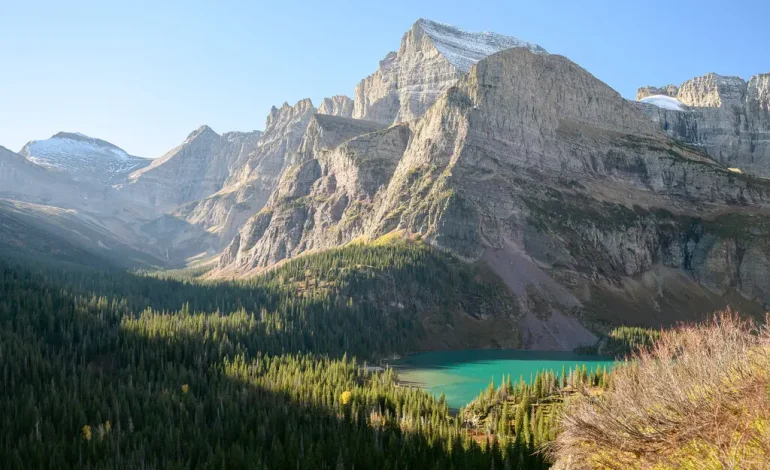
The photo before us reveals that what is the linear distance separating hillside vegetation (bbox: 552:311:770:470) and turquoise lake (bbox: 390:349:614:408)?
6134 centimetres

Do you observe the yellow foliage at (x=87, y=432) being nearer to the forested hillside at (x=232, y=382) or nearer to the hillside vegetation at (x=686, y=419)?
the forested hillside at (x=232, y=382)

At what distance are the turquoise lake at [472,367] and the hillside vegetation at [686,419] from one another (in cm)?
6134

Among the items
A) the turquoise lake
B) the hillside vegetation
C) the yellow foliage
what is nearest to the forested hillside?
the yellow foliage

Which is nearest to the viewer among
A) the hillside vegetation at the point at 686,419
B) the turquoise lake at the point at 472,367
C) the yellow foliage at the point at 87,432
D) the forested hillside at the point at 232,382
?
the hillside vegetation at the point at 686,419

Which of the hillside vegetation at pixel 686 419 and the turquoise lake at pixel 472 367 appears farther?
the turquoise lake at pixel 472 367

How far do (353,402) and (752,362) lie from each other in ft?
195

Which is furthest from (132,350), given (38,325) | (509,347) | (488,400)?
(509,347)

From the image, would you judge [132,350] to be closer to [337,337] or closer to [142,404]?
[142,404]

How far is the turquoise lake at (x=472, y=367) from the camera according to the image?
116 meters

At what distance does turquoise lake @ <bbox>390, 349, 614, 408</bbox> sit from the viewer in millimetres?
115625

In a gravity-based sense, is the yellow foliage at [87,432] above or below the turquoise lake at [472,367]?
below

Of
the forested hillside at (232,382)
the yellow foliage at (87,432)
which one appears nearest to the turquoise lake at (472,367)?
the forested hillside at (232,382)

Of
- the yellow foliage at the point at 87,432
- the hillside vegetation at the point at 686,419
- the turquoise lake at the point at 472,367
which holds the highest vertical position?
the hillside vegetation at the point at 686,419

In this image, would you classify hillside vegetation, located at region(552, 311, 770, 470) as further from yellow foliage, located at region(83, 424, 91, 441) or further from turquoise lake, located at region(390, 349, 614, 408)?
turquoise lake, located at region(390, 349, 614, 408)
